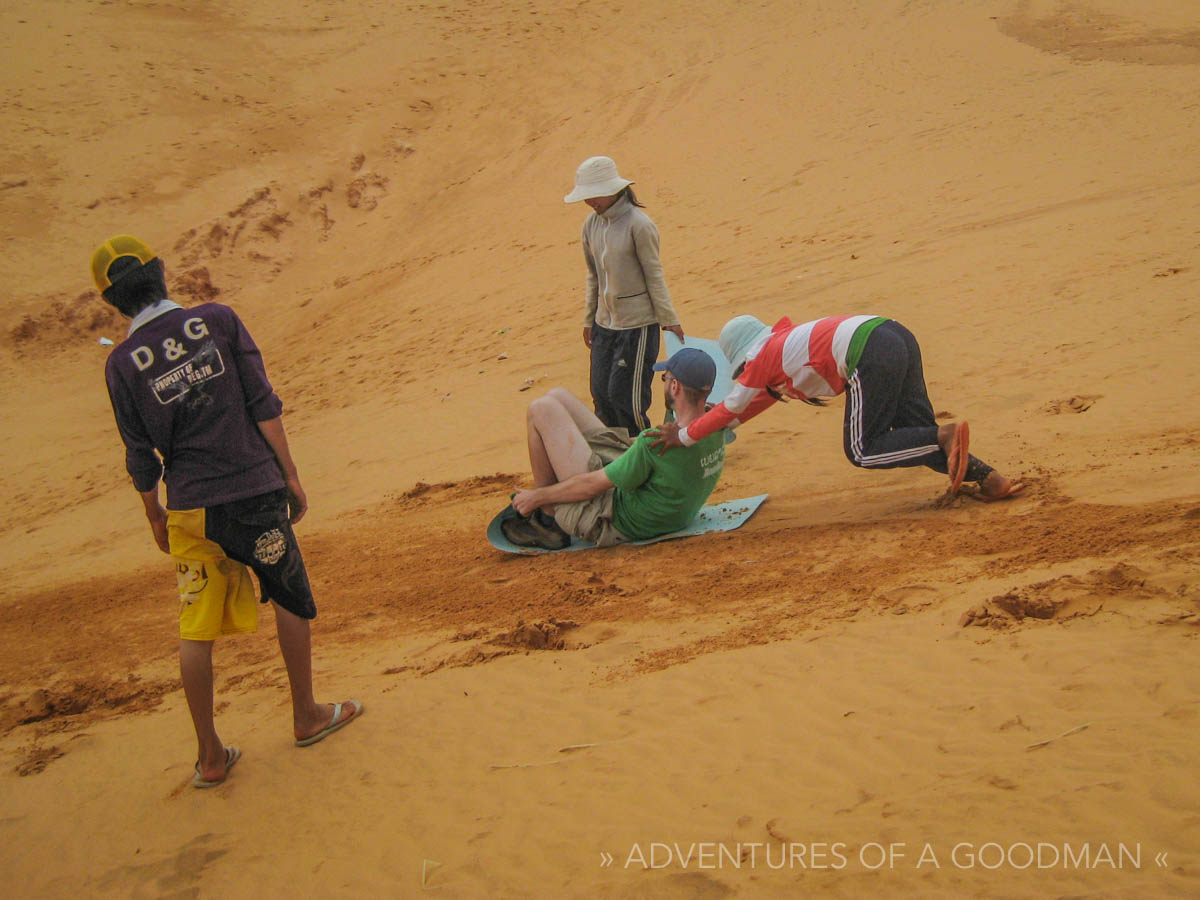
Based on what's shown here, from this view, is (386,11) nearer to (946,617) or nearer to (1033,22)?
(1033,22)

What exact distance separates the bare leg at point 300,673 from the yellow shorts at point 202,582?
0.12 metres

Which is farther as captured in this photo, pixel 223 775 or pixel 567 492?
pixel 567 492

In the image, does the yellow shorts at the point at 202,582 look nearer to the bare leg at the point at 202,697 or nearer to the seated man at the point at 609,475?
the bare leg at the point at 202,697

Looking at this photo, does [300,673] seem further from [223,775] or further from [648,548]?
[648,548]

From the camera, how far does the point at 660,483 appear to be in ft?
16.9

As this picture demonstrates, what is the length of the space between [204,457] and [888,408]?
10.2 feet

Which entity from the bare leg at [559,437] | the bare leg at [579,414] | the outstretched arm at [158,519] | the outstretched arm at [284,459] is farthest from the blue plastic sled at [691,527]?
the outstretched arm at [158,519]

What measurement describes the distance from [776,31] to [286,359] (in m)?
13.5

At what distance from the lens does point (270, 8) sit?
21594 millimetres

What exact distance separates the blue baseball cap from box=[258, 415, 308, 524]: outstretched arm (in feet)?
6.52

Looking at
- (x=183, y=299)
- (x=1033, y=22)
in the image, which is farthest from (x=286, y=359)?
(x=1033, y=22)

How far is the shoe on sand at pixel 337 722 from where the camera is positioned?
3824 millimetres

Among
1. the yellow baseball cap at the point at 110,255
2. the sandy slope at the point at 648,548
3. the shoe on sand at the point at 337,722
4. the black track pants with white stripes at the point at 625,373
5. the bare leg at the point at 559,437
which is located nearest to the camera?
the sandy slope at the point at 648,548

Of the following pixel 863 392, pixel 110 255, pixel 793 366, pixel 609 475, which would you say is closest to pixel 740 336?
pixel 793 366
